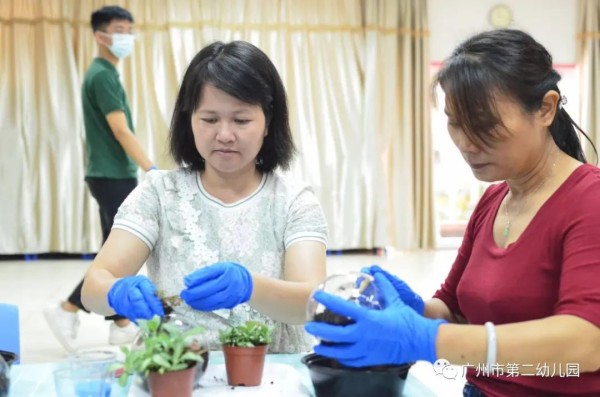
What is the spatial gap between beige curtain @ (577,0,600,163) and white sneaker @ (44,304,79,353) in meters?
4.69

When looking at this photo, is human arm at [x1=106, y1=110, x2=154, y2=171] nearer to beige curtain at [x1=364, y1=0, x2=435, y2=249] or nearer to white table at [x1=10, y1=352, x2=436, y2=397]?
white table at [x1=10, y1=352, x2=436, y2=397]

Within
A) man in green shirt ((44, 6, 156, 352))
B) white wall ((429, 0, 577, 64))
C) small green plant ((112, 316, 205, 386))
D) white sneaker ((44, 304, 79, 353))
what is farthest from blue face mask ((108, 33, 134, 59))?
white wall ((429, 0, 577, 64))

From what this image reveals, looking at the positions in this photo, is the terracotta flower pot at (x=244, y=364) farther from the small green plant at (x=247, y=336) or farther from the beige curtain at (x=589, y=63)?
the beige curtain at (x=589, y=63)

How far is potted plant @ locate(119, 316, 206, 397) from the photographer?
0.85 meters

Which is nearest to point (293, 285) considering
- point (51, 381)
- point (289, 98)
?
point (51, 381)

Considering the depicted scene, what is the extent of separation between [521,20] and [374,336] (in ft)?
18.1

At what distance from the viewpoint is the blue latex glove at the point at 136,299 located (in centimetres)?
106

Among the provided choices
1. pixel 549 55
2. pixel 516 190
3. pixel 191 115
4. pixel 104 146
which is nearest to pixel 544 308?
pixel 516 190

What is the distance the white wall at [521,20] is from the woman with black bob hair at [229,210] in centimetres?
447

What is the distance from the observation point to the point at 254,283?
48.4 inches

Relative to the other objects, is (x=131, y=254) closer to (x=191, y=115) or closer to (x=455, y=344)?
(x=191, y=115)

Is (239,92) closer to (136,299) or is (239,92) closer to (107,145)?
(136,299)

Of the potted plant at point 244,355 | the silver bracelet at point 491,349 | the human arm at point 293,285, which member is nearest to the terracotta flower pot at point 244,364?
the potted plant at point 244,355

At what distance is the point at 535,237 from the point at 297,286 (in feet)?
1.53
